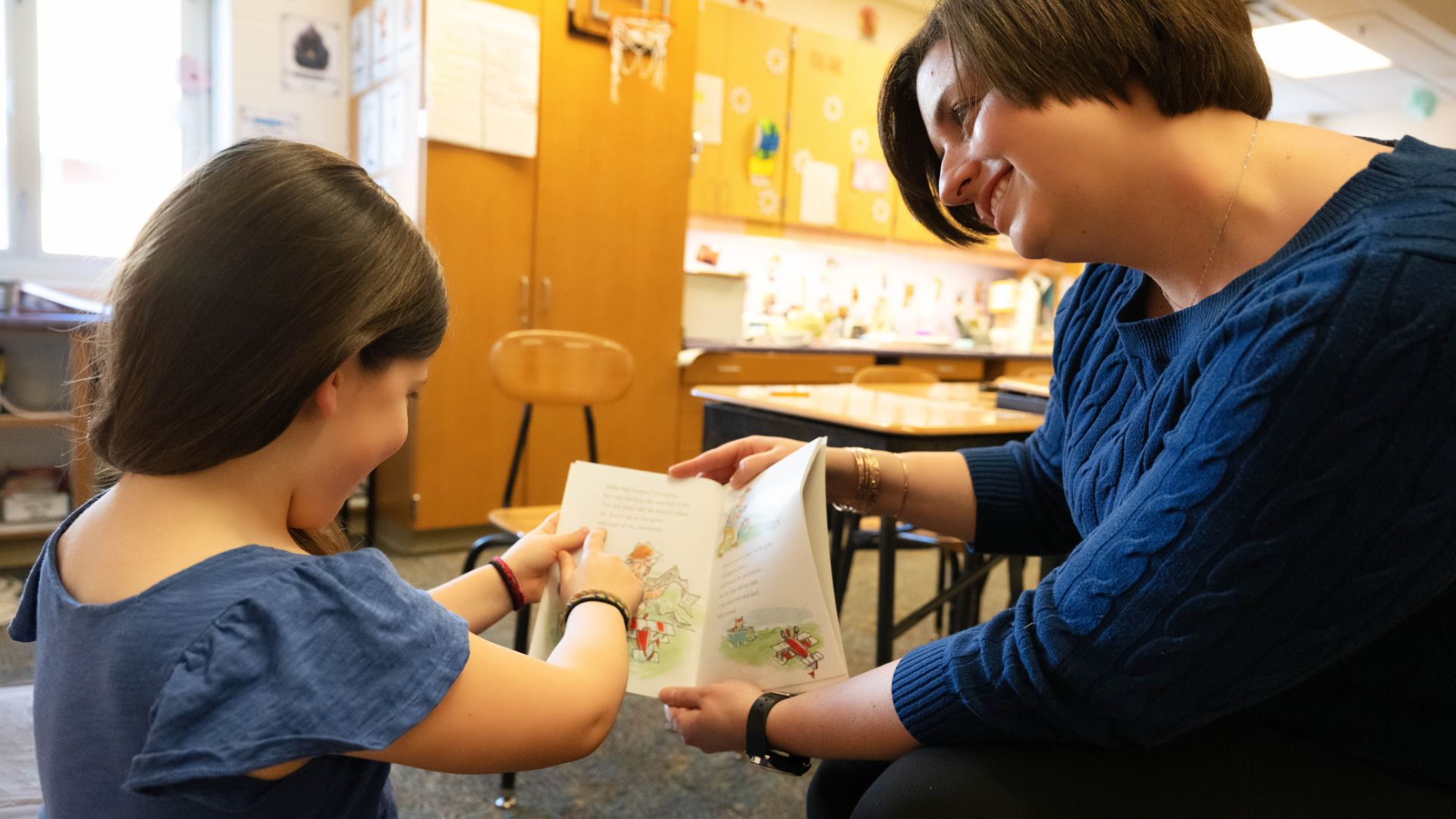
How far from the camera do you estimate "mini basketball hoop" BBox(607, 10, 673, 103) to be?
11.0 ft

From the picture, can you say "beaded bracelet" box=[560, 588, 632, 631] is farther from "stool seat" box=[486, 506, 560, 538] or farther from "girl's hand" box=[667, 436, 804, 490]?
"stool seat" box=[486, 506, 560, 538]

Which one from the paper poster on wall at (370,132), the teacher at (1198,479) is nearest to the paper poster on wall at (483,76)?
the paper poster on wall at (370,132)

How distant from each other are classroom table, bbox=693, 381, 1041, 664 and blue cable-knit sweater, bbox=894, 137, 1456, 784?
0.94 m

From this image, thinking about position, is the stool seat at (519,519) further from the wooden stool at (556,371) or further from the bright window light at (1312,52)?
the bright window light at (1312,52)

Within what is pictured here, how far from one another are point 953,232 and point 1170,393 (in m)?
0.44

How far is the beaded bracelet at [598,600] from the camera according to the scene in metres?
0.89

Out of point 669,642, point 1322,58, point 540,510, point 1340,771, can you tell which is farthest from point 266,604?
point 1322,58

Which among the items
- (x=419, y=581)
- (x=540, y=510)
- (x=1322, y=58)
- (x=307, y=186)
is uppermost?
(x=1322, y=58)

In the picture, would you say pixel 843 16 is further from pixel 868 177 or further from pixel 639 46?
pixel 639 46

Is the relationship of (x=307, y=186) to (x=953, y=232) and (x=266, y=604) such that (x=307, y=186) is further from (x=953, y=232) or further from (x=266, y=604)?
(x=953, y=232)

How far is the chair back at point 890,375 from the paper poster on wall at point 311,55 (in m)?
2.26

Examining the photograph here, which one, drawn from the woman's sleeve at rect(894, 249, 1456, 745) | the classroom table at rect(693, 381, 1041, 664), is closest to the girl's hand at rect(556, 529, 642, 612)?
the woman's sleeve at rect(894, 249, 1456, 745)

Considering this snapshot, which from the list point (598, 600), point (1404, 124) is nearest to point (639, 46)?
point (598, 600)

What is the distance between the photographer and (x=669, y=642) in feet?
3.14
